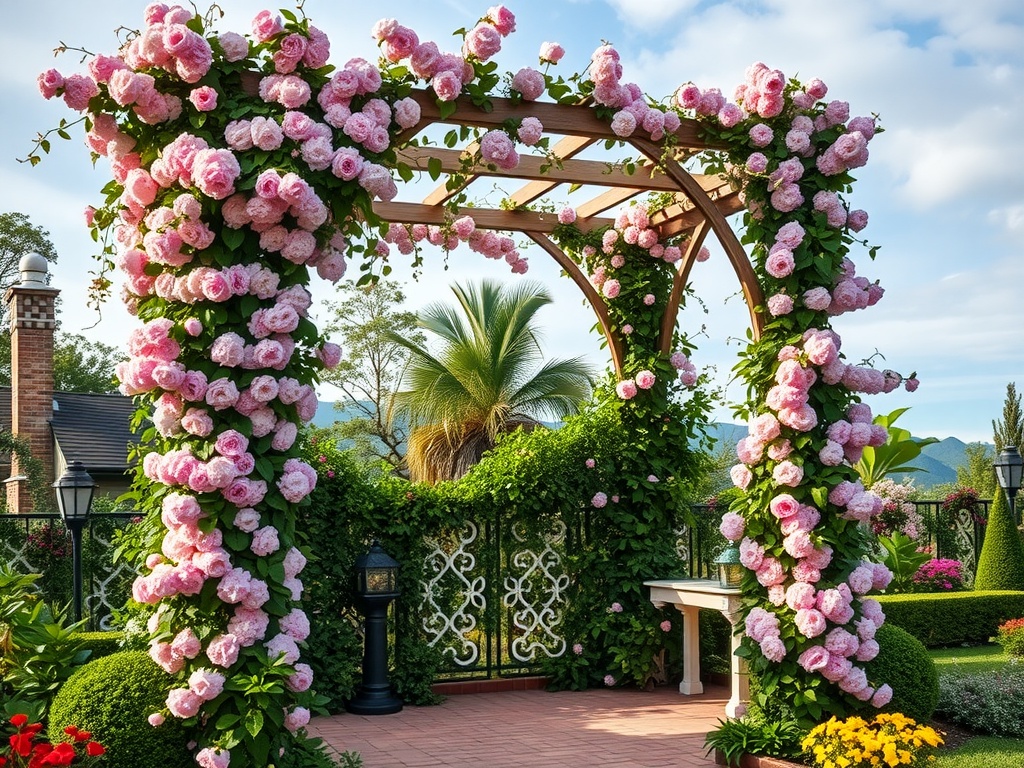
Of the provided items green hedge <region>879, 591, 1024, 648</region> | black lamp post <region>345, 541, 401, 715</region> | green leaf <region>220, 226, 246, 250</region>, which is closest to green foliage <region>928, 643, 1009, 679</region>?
green hedge <region>879, 591, 1024, 648</region>

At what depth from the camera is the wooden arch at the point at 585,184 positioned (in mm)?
5504

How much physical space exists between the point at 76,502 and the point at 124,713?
272 centimetres

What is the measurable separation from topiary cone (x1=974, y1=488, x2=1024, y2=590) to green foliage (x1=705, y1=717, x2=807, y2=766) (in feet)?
22.2

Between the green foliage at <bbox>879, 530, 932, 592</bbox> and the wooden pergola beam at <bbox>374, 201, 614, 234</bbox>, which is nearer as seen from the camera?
the wooden pergola beam at <bbox>374, 201, 614, 234</bbox>

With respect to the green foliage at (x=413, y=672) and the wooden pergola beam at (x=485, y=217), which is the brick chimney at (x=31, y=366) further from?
the green foliage at (x=413, y=672)

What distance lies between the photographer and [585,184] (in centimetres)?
686

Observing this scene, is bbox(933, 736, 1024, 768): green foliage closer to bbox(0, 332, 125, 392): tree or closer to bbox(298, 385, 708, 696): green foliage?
bbox(298, 385, 708, 696): green foliage

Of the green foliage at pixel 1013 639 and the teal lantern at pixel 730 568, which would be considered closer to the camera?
the teal lantern at pixel 730 568

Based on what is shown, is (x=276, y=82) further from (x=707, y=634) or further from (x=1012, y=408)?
(x=1012, y=408)

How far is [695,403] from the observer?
8164mm

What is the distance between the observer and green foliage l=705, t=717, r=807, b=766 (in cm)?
542

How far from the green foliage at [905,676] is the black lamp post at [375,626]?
314 centimetres

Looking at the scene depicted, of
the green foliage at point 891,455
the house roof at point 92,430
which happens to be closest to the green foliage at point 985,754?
the green foliage at point 891,455

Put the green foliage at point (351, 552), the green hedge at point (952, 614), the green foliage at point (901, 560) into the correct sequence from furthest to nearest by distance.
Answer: the green foliage at point (901, 560) < the green hedge at point (952, 614) < the green foliage at point (351, 552)
